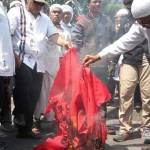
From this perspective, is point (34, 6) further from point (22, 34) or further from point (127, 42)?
point (127, 42)

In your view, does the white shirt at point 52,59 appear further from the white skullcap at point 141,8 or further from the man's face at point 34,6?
the white skullcap at point 141,8

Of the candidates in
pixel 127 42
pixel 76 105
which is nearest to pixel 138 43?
pixel 127 42

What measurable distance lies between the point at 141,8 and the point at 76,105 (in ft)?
4.12

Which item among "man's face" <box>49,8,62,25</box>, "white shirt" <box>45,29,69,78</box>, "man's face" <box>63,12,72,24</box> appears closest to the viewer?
"white shirt" <box>45,29,69,78</box>

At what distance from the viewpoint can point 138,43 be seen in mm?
5898

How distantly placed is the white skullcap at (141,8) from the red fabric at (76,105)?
0.92m

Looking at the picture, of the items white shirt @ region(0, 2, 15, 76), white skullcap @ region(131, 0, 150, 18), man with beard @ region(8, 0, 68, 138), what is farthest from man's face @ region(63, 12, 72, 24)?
white skullcap @ region(131, 0, 150, 18)

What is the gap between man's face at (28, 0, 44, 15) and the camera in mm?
6043

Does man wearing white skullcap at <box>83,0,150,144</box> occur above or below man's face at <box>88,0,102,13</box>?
below

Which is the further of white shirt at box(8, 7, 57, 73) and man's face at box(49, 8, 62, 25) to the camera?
man's face at box(49, 8, 62, 25)

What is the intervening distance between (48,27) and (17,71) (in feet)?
2.59

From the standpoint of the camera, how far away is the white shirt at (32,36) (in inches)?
236

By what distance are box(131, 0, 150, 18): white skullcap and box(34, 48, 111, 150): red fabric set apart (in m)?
0.92

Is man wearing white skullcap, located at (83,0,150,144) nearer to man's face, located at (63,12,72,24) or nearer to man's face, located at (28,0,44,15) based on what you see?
man's face, located at (28,0,44,15)
